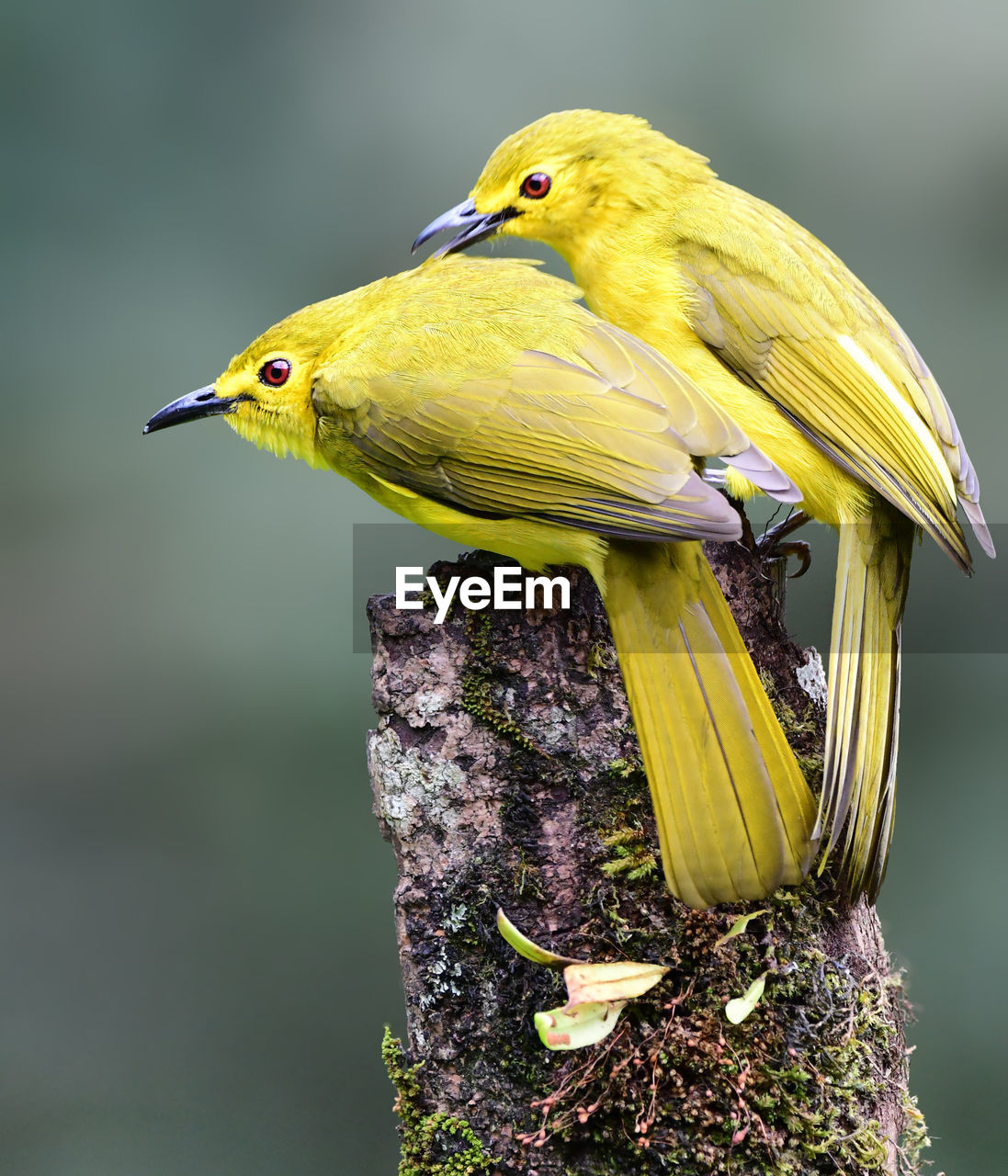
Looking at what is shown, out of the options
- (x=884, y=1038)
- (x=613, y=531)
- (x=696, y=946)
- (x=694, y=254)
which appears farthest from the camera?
(x=694, y=254)

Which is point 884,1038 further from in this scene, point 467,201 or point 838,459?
point 467,201

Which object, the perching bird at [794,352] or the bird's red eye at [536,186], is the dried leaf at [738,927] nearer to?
the perching bird at [794,352]

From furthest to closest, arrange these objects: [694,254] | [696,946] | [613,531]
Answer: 1. [694,254]
2. [696,946]
3. [613,531]

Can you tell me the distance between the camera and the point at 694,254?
2.42 m

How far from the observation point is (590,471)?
80.4 inches

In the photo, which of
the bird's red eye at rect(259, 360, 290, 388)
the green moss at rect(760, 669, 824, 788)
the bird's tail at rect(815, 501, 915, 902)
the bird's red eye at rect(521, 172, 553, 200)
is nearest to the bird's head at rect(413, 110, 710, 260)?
the bird's red eye at rect(521, 172, 553, 200)

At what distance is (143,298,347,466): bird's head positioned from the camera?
2484 millimetres

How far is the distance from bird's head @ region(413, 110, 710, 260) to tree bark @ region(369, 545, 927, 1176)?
28.5 inches

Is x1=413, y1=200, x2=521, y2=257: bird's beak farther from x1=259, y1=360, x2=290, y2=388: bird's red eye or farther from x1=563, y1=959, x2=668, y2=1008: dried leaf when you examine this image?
x1=563, y1=959, x2=668, y2=1008: dried leaf

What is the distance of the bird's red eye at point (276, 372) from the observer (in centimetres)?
249

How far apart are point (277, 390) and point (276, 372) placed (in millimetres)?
38

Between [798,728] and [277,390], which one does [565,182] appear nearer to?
[277,390]

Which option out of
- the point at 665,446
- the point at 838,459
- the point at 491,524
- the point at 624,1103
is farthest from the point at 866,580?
the point at 624,1103

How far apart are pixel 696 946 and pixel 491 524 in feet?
2.75
